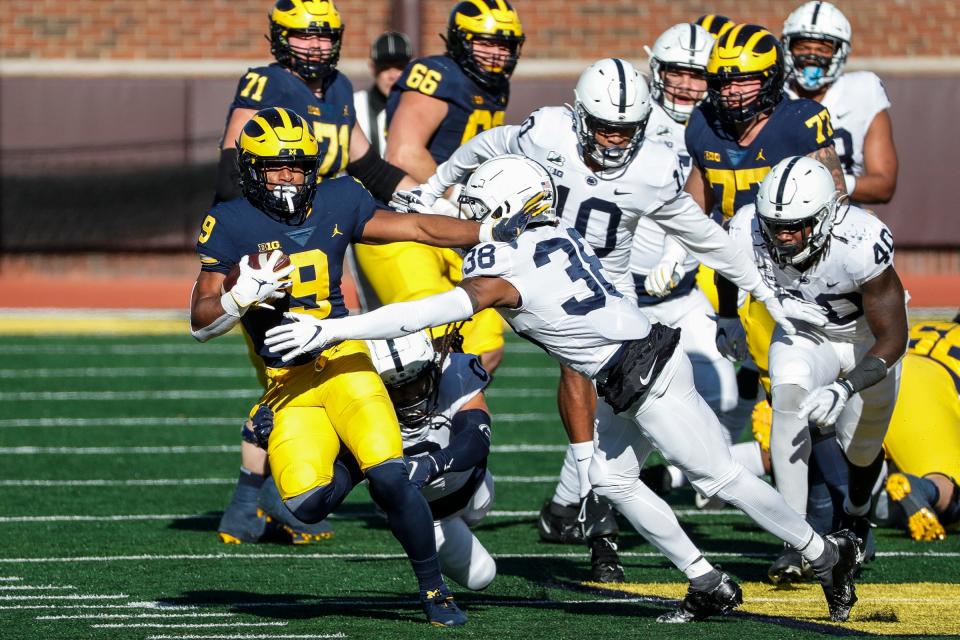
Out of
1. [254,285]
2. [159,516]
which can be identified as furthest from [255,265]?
[159,516]

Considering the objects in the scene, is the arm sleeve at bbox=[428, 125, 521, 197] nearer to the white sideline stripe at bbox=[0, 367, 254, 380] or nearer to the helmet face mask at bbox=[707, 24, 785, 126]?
→ the helmet face mask at bbox=[707, 24, 785, 126]

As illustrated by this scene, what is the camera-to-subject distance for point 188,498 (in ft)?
24.4

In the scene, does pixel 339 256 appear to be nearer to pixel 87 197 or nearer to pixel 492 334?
pixel 492 334

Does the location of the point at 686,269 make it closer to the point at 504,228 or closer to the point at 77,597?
the point at 504,228

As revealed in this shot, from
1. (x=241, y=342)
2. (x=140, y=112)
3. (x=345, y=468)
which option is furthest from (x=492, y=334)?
(x=140, y=112)

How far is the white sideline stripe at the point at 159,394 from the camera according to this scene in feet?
33.3

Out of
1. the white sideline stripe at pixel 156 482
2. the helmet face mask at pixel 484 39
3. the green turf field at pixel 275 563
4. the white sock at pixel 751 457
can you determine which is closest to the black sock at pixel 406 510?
the green turf field at pixel 275 563

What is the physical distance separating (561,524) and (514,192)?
193 centimetres

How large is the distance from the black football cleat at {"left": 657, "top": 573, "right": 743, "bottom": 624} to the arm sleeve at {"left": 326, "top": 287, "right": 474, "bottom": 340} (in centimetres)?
117

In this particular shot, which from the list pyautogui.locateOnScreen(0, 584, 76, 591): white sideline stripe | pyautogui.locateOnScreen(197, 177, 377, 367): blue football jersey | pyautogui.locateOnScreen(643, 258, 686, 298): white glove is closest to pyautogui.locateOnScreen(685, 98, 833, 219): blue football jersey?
pyautogui.locateOnScreen(643, 258, 686, 298): white glove

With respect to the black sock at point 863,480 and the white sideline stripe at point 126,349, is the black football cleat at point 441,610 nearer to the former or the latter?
the black sock at point 863,480

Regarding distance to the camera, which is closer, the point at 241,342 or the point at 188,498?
the point at 188,498

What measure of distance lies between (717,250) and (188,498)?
2934 mm

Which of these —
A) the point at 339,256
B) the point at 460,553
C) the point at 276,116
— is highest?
the point at 276,116
